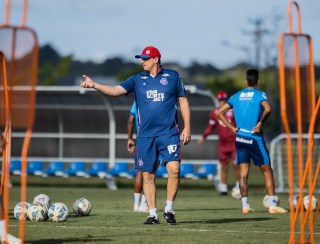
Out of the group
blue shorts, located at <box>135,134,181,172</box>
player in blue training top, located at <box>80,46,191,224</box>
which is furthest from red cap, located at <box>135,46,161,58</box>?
blue shorts, located at <box>135,134,181,172</box>

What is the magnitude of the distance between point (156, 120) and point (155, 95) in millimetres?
346

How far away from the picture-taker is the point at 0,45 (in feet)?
31.7

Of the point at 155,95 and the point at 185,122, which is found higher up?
the point at 155,95

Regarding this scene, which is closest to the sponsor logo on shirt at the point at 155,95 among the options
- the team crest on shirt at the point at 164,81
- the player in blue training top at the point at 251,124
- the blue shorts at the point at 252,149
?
the team crest on shirt at the point at 164,81

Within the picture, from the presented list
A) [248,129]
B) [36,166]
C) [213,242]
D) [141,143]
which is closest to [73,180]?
[36,166]

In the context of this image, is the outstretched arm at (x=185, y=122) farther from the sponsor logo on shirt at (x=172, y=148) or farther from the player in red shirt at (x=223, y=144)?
the player in red shirt at (x=223, y=144)

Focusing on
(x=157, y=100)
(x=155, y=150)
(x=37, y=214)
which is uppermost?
(x=157, y=100)

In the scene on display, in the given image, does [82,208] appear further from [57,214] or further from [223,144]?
[223,144]

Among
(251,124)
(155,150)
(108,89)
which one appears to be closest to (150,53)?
(108,89)

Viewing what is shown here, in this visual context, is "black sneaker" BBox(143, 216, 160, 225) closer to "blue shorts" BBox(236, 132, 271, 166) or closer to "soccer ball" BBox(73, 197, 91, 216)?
"soccer ball" BBox(73, 197, 91, 216)

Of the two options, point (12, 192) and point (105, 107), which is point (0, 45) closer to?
point (12, 192)

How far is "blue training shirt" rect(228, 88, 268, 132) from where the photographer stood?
17.1 m

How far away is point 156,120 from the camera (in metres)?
14.1

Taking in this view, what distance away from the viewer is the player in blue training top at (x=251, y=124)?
17.1 meters
